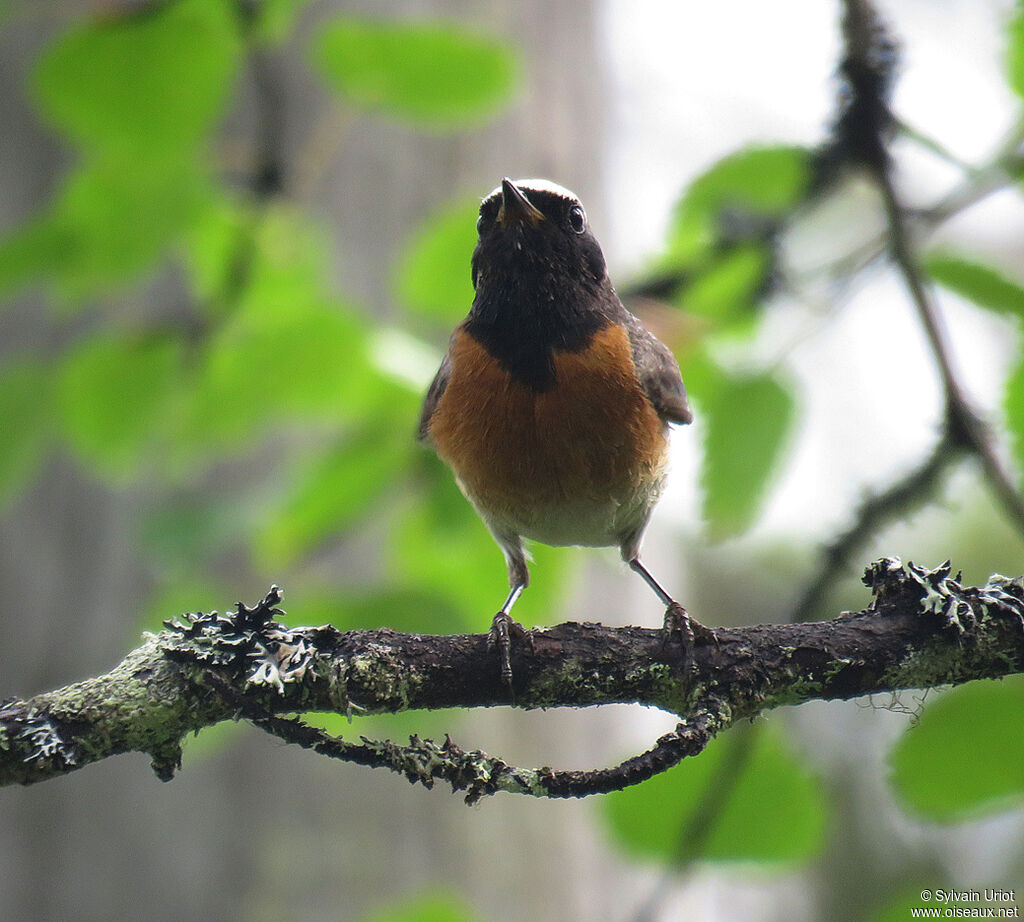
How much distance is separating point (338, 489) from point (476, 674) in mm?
1071

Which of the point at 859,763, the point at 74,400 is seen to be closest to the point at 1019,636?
the point at 74,400

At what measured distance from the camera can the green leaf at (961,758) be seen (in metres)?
1.95

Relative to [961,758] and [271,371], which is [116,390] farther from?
[961,758]

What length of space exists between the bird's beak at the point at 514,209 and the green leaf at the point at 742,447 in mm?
881

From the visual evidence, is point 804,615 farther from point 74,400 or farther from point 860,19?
point 74,400

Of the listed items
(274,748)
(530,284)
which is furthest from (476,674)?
(274,748)

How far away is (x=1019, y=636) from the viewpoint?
2.11m

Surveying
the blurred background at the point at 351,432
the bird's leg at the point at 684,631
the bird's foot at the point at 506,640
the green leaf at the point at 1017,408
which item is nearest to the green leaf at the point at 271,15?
the blurred background at the point at 351,432

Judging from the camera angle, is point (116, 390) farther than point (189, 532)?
Yes

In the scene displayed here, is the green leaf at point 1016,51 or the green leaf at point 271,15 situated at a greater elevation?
the green leaf at point 271,15

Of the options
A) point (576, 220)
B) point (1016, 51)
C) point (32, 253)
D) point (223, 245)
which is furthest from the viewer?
point (576, 220)

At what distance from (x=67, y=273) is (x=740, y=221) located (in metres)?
1.94

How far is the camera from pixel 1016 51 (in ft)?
7.18

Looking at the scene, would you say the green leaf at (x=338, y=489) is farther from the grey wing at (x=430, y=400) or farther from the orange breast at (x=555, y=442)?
the orange breast at (x=555, y=442)
